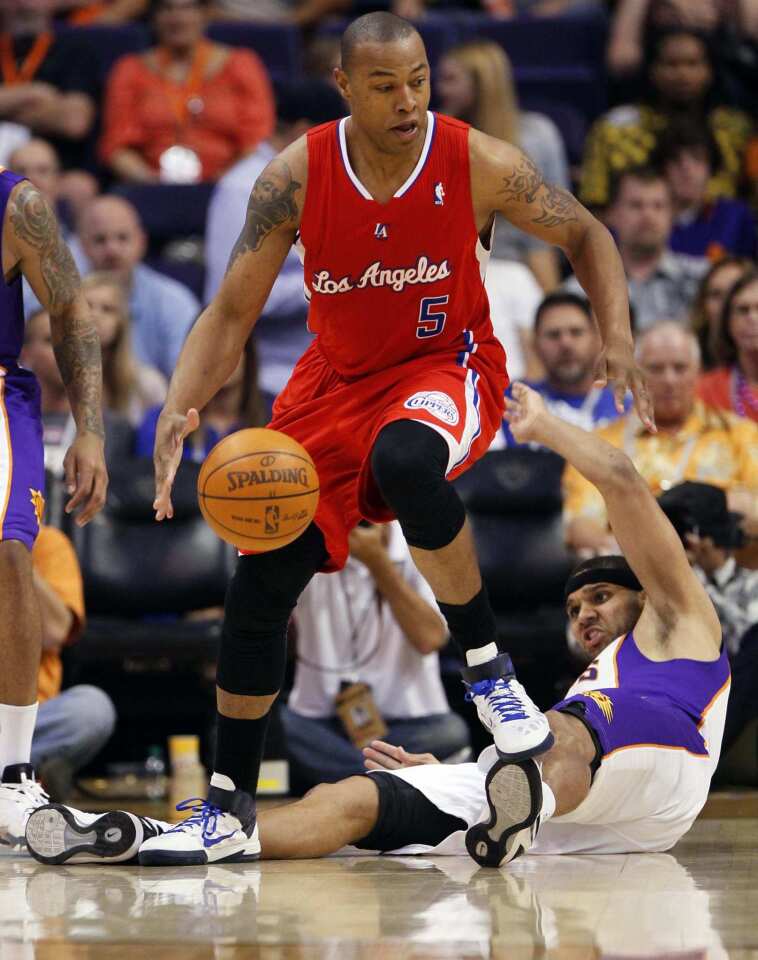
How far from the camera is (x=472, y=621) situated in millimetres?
4121

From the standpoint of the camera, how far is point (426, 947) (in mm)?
3039

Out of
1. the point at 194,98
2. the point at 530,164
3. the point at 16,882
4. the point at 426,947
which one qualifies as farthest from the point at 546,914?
the point at 194,98

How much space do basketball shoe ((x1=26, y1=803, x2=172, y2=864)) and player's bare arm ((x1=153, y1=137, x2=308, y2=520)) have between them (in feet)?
2.56

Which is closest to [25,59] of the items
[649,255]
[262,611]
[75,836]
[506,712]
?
[649,255]

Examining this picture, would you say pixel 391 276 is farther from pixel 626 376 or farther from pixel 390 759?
pixel 390 759

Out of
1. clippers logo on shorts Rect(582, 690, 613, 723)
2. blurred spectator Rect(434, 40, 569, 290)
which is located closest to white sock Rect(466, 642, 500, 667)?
clippers logo on shorts Rect(582, 690, 613, 723)

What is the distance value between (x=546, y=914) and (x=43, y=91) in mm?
7456

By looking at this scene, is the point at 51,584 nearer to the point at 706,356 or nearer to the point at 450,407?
the point at 450,407

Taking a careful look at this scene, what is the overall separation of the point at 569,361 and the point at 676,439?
734mm

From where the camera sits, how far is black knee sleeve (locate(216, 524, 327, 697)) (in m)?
4.20

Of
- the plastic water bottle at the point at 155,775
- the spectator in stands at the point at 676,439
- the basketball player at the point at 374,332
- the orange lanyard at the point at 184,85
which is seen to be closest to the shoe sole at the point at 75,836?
the basketball player at the point at 374,332

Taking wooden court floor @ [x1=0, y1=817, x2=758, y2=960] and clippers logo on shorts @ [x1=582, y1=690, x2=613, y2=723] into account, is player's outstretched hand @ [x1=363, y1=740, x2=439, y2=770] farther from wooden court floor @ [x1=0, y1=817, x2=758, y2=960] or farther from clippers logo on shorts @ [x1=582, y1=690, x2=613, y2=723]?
clippers logo on shorts @ [x1=582, y1=690, x2=613, y2=723]

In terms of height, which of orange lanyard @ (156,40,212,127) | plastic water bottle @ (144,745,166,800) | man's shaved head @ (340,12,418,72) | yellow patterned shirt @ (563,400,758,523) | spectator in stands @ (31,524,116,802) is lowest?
plastic water bottle @ (144,745,166,800)

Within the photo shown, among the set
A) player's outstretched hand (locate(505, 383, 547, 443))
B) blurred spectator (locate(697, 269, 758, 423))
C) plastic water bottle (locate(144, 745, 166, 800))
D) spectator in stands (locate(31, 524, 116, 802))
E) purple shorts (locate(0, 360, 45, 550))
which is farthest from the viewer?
blurred spectator (locate(697, 269, 758, 423))
